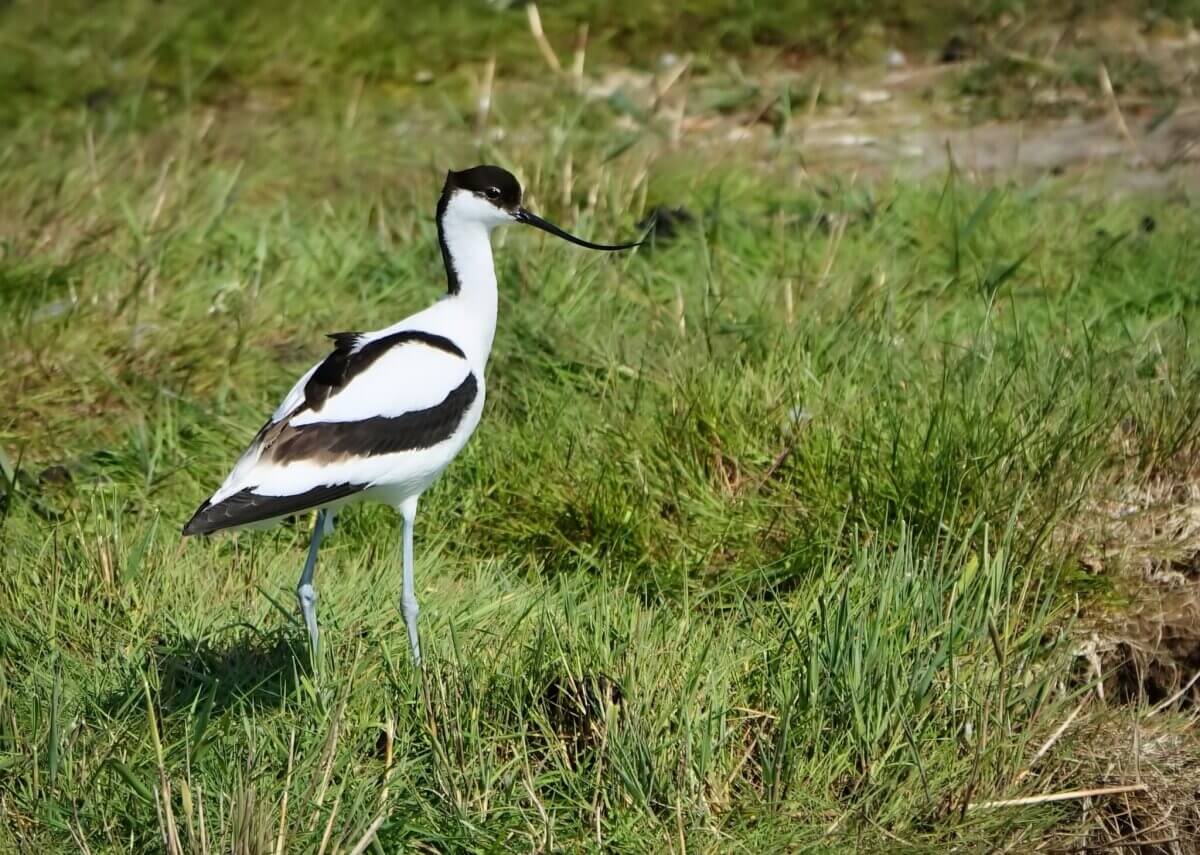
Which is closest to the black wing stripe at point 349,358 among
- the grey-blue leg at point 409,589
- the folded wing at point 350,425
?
the folded wing at point 350,425

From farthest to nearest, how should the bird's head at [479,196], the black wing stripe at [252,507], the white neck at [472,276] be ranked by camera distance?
the bird's head at [479,196] < the white neck at [472,276] < the black wing stripe at [252,507]

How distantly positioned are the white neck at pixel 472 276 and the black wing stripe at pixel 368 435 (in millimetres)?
239

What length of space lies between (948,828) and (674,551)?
1088mm

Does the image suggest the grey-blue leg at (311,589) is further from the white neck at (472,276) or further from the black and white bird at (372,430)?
the white neck at (472,276)

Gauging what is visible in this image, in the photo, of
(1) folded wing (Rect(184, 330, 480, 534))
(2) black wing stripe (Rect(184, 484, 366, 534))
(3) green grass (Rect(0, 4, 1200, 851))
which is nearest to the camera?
(3) green grass (Rect(0, 4, 1200, 851))

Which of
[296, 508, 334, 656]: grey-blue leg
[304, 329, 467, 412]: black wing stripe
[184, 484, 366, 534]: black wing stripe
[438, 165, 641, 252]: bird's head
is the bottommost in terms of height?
[296, 508, 334, 656]: grey-blue leg

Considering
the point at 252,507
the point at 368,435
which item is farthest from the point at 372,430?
the point at 252,507

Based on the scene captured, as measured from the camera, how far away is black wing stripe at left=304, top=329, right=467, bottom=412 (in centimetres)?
333

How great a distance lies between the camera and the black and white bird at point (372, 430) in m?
3.14

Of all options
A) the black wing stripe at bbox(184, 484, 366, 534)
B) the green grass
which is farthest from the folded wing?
the green grass

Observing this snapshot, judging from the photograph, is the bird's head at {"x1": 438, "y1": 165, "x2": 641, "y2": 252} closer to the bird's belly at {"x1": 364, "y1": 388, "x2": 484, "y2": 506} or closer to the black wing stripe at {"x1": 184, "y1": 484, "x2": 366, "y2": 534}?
the bird's belly at {"x1": 364, "y1": 388, "x2": 484, "y2": 506}

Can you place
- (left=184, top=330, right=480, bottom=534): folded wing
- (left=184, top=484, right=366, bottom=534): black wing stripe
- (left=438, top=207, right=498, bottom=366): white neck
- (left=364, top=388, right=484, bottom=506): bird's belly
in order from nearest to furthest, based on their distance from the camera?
1. (left=184, top=484, right=366, bottom=534): black wing stripe
2. (left=184, top=330, right=480, bottom=534): folded wing
3. (left=364, top=388, right=484, bottom=506): bird's belly
4. (left=438, top=207, right=498, bottom=366): white neck

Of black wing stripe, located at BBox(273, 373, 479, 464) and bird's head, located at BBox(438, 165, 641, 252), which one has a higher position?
bird's head, located at BBox(438, 165, 641, 252)

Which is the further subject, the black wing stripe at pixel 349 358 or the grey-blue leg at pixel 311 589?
the black wing stripe at pixel 349 358
